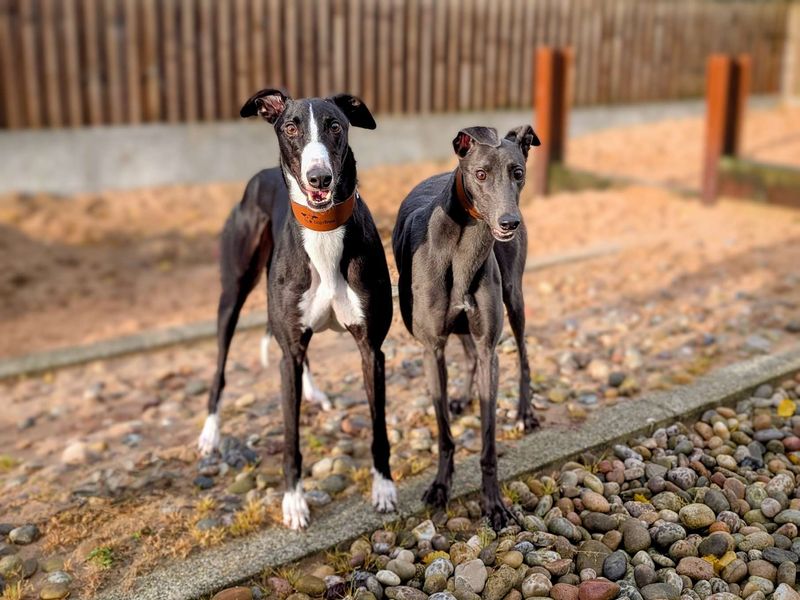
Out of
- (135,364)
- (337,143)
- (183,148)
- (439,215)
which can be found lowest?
(135,364)

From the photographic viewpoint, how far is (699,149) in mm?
12172

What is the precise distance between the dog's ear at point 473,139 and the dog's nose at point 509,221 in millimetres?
280

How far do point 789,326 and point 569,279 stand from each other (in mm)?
1706

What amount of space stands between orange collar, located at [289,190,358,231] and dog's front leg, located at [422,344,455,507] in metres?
0.70

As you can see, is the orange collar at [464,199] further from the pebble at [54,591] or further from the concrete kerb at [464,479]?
the pebble at [54,591]

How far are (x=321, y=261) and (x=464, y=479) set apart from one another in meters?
1.18

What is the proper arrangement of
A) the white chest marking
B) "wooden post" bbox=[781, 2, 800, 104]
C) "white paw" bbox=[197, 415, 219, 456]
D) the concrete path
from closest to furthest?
the white chest marking
"white paw" bbox=[197, 415, 219, 456]
the concrete path
"wooden post" bbox=[781, 2, 800, 104]

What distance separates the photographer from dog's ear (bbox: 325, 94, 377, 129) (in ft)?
10.8

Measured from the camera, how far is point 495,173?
306 cm

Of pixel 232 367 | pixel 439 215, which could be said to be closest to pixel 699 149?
pixel 232 367

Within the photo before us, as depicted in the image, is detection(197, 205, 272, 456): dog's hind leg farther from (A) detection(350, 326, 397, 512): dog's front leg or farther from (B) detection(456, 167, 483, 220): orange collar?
(B) detection(456, 167, 483, 220): orange collar

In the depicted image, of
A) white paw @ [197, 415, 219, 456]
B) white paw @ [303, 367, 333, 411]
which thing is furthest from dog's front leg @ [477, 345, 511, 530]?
white paw @ [197, 415, 219, 456]

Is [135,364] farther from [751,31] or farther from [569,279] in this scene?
[751,31]

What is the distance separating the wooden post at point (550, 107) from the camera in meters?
9.33
